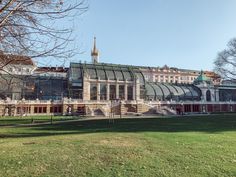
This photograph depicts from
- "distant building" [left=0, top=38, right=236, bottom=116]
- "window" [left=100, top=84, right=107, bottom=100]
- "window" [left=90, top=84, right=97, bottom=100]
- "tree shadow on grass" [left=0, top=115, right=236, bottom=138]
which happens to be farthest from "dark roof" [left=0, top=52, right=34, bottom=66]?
"window" [left=100, top=84, right=107, bottom=100]

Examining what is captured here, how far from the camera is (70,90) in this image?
7606cm

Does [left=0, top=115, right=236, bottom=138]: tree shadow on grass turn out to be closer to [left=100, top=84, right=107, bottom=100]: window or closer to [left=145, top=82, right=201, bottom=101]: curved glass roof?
[left=100, top=84, right=107, bottom=100]: window

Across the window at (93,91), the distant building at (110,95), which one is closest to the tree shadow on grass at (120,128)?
the distant building at (110,95)

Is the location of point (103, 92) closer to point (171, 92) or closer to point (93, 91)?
point (93, 91)

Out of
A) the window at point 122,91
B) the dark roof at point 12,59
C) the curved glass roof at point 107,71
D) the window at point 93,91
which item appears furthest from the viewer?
the window at point 122,91

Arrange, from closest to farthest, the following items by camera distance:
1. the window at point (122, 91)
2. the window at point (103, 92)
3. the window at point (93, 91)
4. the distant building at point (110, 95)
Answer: the distant building at point (110, 95), the window at point (93, 91), the window at point (103, 92), the window at point (122, 91)

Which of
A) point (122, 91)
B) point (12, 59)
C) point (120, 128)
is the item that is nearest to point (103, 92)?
point (122, 91)

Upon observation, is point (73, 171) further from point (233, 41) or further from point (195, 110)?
point (195, 110)

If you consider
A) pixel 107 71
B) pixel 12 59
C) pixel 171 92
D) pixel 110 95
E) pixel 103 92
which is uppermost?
pixel 107 71

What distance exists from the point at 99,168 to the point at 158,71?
4948 inches

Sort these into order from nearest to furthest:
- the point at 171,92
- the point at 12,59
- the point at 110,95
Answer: the point at 12,59 → the point at 110,95 → the point at 171,92

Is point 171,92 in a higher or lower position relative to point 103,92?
higher

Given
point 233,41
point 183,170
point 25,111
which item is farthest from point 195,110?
point 183,170

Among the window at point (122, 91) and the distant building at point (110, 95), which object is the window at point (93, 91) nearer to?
the distant building at point (110, 95)
